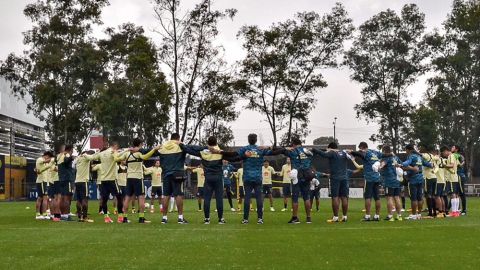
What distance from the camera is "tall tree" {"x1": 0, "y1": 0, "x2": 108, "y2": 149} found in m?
58.3

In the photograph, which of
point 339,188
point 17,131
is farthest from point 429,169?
point 17,131

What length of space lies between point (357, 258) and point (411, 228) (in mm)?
6885

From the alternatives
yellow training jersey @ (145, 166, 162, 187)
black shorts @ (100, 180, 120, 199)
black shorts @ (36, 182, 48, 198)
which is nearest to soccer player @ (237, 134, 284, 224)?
black shorts @ (100, 180, 120, 199)

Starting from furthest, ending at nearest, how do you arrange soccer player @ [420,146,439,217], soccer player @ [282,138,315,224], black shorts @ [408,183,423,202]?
soccer player @ [420,146,439,217] → black shorts @ [408,183,423,202] → soccer player @ [282,138,315,224]

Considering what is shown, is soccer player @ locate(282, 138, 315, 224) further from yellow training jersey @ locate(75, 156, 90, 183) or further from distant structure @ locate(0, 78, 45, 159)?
distant structure @ locate(0, 78, 45, 159)

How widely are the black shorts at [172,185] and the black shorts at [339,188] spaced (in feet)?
15.0

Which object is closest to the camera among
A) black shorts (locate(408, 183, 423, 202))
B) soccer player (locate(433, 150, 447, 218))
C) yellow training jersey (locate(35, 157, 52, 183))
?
black shorts (locate(408, 183, 423, 202))

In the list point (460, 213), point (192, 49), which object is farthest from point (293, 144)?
point (192, 49)

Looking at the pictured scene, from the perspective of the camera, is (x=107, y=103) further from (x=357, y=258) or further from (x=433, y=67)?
(x=357, y=258)

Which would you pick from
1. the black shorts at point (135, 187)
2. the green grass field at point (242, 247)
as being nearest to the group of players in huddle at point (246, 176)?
the black shorts at point (135, 187)

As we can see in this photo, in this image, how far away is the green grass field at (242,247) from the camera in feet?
34.8

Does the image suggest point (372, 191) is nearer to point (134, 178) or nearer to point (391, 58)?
point (134, 178)

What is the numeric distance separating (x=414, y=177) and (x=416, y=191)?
1.57ft

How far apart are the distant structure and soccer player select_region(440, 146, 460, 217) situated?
268 ft
